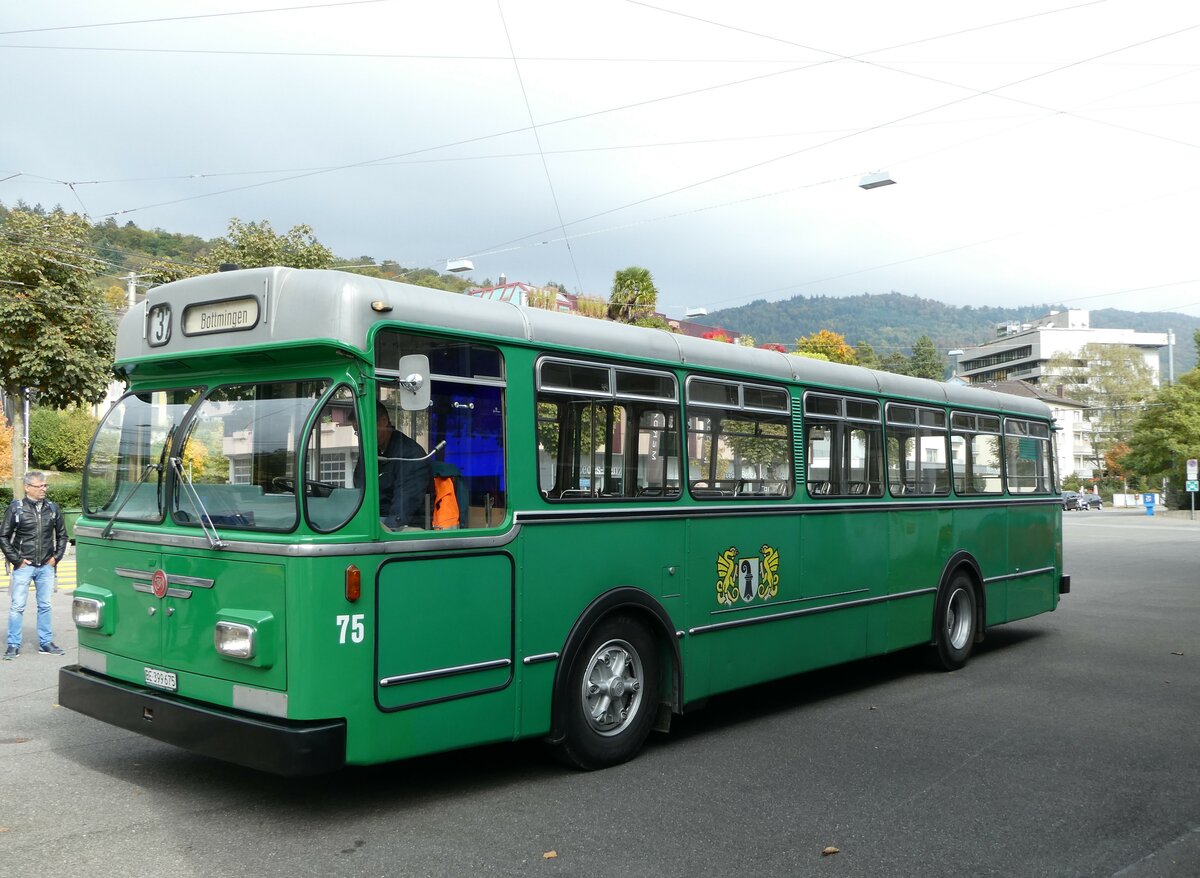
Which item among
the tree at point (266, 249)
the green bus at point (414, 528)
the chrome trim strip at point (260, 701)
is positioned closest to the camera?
the chrome trim strip at point (260, 701)

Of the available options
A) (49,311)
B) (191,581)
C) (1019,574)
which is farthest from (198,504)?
(49,311)

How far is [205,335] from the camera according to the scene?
20.2 feet

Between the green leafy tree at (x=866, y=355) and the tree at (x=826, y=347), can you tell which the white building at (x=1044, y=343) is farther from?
the tree at (x=826, y=347)

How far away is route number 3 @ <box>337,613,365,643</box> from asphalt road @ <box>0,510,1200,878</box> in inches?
39.6

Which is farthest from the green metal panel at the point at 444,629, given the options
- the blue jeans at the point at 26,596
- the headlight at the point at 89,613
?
the blue jeans at the point at 26,596

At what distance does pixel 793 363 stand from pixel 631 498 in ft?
8.33

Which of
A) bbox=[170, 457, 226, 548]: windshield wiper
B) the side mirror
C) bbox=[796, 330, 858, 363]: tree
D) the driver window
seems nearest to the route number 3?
the driver window

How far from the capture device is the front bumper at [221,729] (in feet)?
17.3

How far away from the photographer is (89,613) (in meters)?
6.59

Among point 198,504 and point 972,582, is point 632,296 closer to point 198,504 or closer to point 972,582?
point 972,582

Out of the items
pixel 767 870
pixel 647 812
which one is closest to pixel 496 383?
pixel 647 812

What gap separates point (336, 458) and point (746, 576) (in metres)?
3.75

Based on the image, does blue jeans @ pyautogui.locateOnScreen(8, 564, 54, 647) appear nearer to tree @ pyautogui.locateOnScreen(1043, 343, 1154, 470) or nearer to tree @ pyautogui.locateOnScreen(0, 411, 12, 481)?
tree @ pyautogui.locateOnScreen(0, 411, 12, 481)

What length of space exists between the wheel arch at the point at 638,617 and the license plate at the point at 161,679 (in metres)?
2.15
